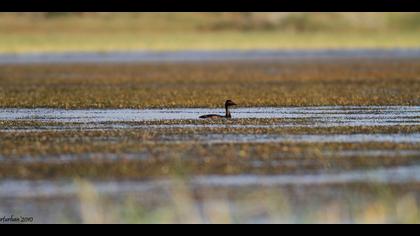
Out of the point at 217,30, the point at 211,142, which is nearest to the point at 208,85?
the point at 211,142

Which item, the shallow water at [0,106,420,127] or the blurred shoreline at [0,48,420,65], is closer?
the shallow water at [0,106,420,127]

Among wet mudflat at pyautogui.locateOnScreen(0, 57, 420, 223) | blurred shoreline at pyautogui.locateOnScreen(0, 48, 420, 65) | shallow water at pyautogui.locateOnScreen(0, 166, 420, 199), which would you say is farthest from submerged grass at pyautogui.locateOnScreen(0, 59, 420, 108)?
blurred shoreline at pyautogui.locateOnScreen(0, 48, 420, 65)

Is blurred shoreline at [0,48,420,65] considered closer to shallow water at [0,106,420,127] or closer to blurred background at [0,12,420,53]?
blurred background at [0,12,420,53]

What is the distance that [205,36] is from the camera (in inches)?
4141

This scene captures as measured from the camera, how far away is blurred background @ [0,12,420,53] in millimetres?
100125

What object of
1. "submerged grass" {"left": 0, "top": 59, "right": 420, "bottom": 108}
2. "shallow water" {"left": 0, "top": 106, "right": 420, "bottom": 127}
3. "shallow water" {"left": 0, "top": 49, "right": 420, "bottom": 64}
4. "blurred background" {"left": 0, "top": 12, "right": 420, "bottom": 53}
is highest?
"blurred background" {"left": 0, "top": 12, "right": 420, "bottom": 53}

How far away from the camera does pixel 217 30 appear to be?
106m

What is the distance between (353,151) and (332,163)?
1.56 metres

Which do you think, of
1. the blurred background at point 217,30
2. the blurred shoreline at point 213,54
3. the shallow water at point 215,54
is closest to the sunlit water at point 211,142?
the shallow water at point 215,54

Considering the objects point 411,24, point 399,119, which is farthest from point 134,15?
point 399,119

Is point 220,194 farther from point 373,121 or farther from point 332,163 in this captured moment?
point 373,121

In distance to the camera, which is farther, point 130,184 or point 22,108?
point 22,108
